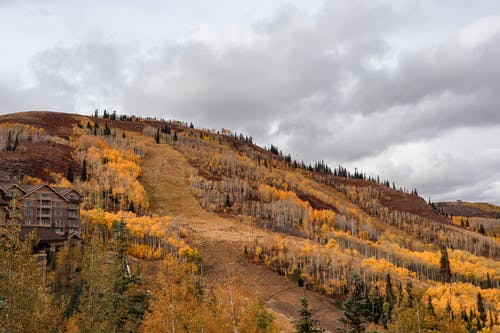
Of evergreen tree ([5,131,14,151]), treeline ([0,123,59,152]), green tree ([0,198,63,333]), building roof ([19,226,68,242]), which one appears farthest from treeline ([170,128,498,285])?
green tree ([0,198,63,333])

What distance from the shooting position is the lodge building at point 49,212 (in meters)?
59.3

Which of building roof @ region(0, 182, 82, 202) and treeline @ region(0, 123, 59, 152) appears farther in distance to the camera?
treeline @ region(0, 123, 59, 152)

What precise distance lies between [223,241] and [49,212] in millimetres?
49521

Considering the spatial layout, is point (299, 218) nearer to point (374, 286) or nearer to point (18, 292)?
point (374, 286)

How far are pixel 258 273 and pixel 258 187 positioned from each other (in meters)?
101

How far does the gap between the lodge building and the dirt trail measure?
29309 mm

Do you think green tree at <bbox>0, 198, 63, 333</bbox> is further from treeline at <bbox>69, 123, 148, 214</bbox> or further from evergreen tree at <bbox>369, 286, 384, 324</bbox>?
treeline at <bbox>69, 123, 148, 214</bbox>

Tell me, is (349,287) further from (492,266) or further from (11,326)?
(492,266)

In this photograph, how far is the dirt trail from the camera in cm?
7506

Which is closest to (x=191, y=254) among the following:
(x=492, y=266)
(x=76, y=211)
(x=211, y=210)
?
(x=76, y=211)

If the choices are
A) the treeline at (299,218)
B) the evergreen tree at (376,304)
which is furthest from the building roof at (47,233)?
the treeline at (299,218)

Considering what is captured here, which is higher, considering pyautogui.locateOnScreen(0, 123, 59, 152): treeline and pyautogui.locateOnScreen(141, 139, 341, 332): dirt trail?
pyautogui.locateOnScreen(0, 123, 59, 152): treeline

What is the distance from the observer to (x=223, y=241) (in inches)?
4099

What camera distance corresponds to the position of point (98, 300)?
848 inches
